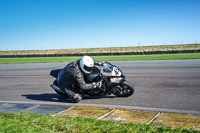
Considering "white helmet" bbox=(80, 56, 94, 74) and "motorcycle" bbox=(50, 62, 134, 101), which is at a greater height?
"white helmet" bbox=(80, 56, 94, 74)

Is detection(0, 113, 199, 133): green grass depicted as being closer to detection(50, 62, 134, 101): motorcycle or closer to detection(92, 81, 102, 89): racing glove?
detection(92, 81, 102, 89): racing glove

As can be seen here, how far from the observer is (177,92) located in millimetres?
7973

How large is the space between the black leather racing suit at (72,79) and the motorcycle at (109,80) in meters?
0.21

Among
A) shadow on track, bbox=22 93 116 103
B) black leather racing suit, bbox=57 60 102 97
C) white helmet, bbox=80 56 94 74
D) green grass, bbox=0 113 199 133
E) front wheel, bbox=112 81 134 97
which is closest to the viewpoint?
green grass, bbox=0 113 199 133

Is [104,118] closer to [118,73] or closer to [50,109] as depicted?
[50,109]

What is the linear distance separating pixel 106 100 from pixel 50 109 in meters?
1.81

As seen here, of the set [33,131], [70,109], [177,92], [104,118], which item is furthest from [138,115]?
[177,92]

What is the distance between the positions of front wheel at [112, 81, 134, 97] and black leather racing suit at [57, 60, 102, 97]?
0.82 m

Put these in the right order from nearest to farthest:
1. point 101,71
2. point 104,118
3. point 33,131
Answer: point 33,131 → point 104,118 → point 101,71

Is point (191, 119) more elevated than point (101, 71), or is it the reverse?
point (101, 71)

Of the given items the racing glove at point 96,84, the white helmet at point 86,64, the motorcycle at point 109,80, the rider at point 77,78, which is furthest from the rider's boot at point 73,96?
the white helmet at point 86,64

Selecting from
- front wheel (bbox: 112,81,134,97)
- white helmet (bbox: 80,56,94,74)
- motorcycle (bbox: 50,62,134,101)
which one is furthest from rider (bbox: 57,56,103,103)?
front wheel (bbox: 112,81,134,97)

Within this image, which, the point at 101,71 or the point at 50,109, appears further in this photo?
the point at 101,71

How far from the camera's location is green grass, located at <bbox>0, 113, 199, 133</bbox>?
13.8ft
